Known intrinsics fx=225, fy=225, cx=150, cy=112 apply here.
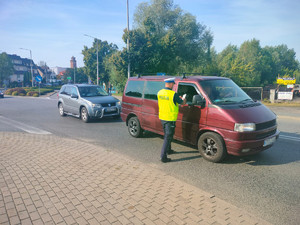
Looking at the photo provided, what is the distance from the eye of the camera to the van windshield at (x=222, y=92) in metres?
5.31

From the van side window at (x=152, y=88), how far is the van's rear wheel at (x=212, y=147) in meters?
2.00

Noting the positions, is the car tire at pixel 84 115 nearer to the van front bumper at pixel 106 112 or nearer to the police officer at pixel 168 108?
the van front bumper at pixel 106 112

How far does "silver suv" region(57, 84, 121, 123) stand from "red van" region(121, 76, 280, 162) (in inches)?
174

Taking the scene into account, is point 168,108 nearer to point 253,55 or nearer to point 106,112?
point 106,112

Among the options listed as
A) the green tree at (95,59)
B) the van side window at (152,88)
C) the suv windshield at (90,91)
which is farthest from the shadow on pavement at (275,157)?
the green tree at (95,59)

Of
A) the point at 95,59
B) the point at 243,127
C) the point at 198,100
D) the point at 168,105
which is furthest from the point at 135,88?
the point at 95,59

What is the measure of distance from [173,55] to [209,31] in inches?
323

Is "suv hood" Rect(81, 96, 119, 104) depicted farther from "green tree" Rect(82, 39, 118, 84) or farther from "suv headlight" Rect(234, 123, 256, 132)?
"green tree" Rect(82, 39, 118, 84)

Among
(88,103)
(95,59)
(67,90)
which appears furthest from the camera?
(95,59)

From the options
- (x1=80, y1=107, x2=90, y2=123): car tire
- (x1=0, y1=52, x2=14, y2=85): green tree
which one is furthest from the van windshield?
(x1=0, y1=52, x2=14, y2=85): green tree

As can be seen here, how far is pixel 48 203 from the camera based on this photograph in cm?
336

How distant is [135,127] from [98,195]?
405 cm

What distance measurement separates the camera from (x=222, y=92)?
18.1 ft

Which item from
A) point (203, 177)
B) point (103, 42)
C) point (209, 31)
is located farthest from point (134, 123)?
point (103, 42)
